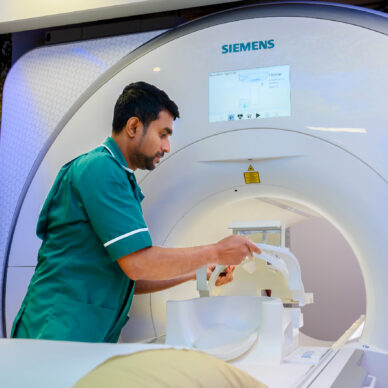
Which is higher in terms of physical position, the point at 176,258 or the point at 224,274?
the point at 176,258

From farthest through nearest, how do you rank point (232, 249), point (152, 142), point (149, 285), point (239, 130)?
1. point (239, 130)
2. point (149, 285)
3. point (152, 142)
4. point (232, 249)

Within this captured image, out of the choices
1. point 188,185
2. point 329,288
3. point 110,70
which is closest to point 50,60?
point 110,70

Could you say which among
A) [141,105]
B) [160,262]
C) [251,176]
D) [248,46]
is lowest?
[160,262]

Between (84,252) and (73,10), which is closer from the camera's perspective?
(84,252)

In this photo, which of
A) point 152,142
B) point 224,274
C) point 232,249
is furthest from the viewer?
point 224,274

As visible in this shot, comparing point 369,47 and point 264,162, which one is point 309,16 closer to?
point 369,47

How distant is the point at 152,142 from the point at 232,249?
45 centimetres

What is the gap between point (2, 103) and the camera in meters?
2.61

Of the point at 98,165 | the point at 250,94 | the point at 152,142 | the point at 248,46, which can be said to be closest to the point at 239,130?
the point at 250,94

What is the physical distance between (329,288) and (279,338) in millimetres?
3339

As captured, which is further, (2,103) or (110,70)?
(2,103)

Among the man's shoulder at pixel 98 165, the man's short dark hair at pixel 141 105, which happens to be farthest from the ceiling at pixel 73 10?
the man's shoulder at pixel 98 165

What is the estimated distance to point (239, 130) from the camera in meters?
2.10

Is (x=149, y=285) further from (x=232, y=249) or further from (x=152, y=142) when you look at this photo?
(x=152, y=142)
